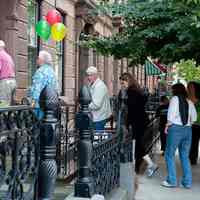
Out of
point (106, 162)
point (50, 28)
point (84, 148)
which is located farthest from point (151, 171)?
point (50, 28)

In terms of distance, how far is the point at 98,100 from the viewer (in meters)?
8.80

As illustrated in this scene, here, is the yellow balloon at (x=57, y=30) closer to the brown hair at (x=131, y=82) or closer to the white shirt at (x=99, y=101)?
the brown hair at (x=131, y=82)

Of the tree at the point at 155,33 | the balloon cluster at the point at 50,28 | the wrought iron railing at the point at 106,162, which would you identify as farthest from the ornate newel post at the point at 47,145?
the balloon cluster at the point at 50,28

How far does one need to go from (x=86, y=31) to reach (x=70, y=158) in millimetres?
14169

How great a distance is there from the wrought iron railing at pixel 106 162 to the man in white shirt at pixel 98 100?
186 centimetres

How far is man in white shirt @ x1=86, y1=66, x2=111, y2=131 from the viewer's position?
347 inches

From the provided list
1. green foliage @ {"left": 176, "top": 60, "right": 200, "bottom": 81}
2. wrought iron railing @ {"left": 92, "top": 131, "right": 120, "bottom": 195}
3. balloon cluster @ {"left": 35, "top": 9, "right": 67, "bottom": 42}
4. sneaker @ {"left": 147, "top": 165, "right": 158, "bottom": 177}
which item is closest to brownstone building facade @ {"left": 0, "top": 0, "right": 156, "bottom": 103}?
balloon cluster @ {"left": 35, "top": 9, "right": 67, "bottom": 42}

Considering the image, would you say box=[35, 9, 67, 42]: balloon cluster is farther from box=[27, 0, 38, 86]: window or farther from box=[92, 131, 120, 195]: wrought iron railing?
box=[92, 131, 120, 195]: wrought iron railing

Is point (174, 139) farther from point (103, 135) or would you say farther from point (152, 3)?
point (152, 3)

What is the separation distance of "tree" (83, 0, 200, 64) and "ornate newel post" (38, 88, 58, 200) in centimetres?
455

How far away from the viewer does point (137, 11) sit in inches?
382

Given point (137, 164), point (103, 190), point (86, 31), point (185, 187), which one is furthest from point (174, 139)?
point (86, 31)

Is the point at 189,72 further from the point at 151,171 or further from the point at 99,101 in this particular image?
the point at 99,101

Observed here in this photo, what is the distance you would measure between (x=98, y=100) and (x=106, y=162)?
8.85 ft
